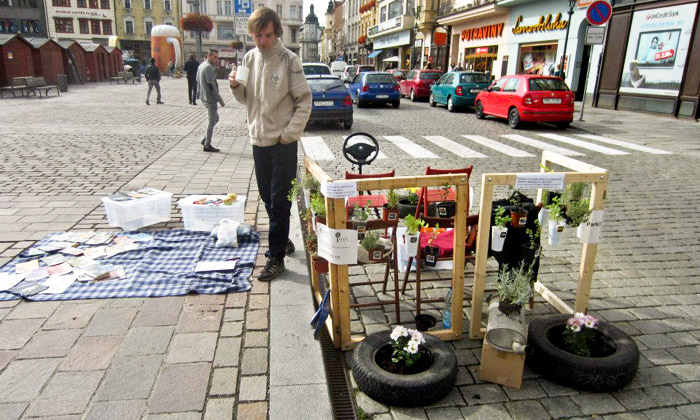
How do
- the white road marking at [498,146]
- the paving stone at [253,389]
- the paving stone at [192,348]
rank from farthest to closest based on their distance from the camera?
the white road marking at [498,146] → the paving stone at [192,348] → the paving stone at [253,389]

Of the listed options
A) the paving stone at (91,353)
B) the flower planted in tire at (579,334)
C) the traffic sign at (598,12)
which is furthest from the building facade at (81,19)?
the flower planted in tire at (579,334)

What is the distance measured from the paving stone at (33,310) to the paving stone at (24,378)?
23.7 inches

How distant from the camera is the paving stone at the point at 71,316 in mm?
3406

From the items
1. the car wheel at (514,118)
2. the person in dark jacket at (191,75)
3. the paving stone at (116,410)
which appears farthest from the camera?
the person in dark jacket at (191,75)

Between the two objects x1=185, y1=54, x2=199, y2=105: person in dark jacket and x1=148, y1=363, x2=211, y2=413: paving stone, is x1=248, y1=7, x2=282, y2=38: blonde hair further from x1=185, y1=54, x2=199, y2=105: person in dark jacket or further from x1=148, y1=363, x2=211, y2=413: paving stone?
x1=185, y1=54, x2=199, y2=105: person in dark jacket

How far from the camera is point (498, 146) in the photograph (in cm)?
1137

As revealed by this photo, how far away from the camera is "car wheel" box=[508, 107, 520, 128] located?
1418cm

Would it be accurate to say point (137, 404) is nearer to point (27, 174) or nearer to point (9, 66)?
point (27, 174)

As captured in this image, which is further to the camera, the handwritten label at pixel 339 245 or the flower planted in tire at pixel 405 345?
the handwritten label at pixel 339 245

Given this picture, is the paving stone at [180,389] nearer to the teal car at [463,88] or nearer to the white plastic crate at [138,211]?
the white plastic crate at [138,211]

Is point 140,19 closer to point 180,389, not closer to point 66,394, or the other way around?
point 66,394

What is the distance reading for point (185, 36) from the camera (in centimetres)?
7938

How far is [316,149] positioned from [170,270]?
683 cm

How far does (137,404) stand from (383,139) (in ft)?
33.1
